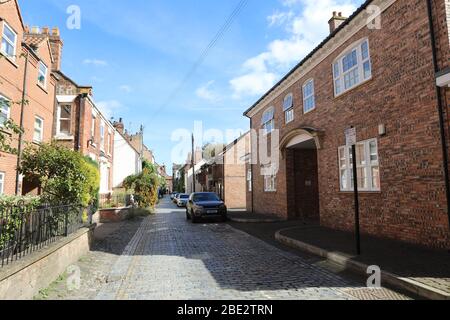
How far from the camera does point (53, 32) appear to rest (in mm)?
A: 18469

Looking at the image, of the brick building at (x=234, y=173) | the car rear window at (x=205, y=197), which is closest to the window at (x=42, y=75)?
→ the car rear window at (x=205, y=197)

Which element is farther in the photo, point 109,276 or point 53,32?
point 53,32

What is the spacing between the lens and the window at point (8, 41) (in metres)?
12.1

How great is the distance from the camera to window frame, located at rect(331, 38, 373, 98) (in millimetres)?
10484

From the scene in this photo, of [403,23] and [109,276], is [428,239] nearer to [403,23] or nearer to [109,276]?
[403,23]

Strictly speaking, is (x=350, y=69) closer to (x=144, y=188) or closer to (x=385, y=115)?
(x=385, y=115)

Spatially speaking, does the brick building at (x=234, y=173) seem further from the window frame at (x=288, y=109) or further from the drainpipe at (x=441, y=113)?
the drainpipe at (x=441, y=113)

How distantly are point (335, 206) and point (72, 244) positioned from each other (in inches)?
346

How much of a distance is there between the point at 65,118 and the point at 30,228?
1372 cm

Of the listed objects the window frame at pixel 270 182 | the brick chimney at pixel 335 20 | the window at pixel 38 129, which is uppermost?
the brick chimney at pixel 335 20

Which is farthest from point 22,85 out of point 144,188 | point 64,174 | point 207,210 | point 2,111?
point 144,188

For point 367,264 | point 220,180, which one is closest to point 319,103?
point 367,264

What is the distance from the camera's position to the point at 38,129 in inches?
600

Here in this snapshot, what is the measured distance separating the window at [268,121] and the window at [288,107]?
66.4 inches
